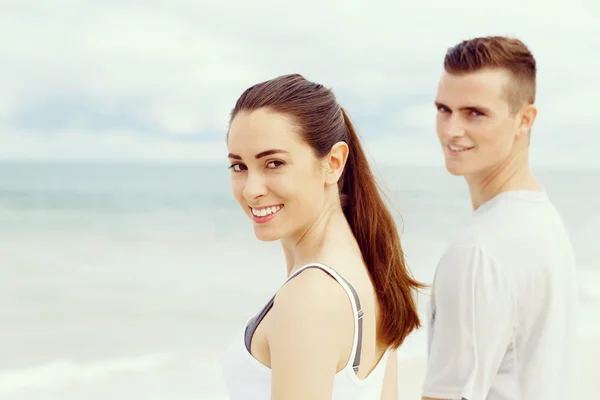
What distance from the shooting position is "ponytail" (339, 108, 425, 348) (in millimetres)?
2078

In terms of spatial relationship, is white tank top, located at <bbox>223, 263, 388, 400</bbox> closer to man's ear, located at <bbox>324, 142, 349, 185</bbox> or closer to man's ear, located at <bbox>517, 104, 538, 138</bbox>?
man's ear, located at <bbox>324, 142, 349, 185</bbox>

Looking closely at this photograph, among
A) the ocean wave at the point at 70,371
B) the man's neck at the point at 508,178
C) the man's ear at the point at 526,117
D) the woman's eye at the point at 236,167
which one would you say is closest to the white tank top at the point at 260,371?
the woman's eye at the point at 236,167

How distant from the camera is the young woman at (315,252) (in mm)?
1771

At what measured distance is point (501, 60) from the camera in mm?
2619

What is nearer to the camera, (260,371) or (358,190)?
(260,371)

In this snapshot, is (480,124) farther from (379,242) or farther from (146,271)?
(146,271)

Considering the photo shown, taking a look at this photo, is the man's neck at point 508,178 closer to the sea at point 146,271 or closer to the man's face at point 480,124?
the man's face at point 480,124

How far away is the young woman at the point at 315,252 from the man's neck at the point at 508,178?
56 cm

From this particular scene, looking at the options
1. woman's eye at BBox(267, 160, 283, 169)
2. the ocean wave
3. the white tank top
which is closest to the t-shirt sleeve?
the white tank top

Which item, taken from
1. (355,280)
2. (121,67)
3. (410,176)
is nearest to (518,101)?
(355,280)

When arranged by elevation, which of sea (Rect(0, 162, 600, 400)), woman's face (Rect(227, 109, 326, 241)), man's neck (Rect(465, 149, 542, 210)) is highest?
sea (Rect(0, 162, 600, 400))

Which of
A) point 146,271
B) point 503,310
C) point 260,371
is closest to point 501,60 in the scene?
point 503,310

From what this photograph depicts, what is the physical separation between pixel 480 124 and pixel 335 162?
705 millimetres

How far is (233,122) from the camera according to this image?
6.57 ft
